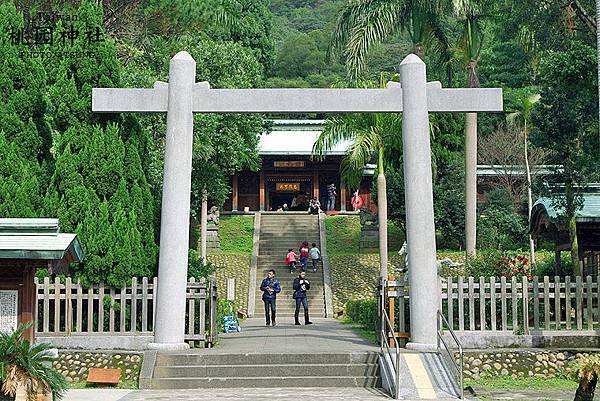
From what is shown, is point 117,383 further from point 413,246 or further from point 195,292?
point 413,246

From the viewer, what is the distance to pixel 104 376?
18.9m

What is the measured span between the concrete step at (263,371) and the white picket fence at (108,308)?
1.79m

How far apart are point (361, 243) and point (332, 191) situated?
30.6ft

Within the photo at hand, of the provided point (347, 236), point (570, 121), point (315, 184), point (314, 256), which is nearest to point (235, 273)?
point (314, 256)

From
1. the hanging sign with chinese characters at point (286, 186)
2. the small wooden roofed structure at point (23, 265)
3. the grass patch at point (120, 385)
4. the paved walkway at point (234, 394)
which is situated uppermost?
the hanging sign with chinese characters at point (286, 186)

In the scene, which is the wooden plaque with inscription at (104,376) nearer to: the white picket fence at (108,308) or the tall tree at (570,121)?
the white picket fence at (108,308)

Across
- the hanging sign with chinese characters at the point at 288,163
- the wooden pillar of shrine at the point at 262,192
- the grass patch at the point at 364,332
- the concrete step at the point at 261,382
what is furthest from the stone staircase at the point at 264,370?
the hanging sign with chinese characters at the point at 288,163

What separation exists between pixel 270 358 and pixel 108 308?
411 cm

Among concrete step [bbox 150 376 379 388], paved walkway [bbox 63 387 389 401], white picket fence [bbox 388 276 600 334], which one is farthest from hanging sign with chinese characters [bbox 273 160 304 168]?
paved walkway [bbox 63 387 389 401]

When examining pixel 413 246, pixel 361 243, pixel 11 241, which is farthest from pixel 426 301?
pixel 361 243

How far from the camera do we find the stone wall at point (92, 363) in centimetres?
1953

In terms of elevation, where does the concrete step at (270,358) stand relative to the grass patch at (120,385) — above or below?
above

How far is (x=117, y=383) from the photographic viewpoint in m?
18.9

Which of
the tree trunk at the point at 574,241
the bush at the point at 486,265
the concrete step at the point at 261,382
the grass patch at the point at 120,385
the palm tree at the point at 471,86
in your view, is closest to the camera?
the concrete step at the point at 261,382
